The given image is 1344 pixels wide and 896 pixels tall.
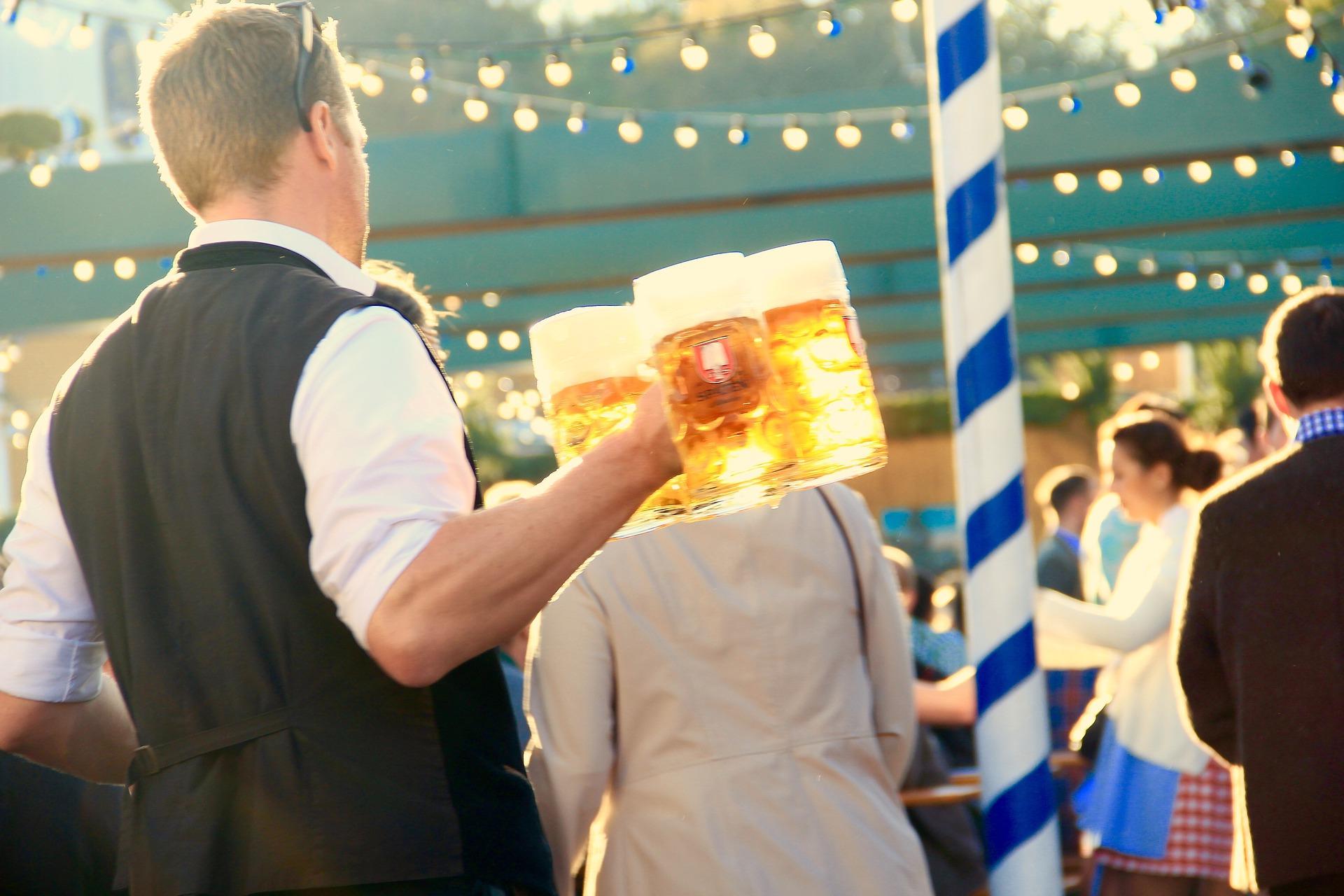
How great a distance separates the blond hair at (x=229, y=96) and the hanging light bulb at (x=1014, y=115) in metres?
4.76

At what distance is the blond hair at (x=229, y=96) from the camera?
1363 mm

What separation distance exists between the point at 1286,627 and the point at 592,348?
144 centimetres

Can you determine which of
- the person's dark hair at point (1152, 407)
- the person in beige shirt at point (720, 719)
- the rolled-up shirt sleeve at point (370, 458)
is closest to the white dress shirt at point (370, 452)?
the rolled-up shirt sleeve at point (370, 458)

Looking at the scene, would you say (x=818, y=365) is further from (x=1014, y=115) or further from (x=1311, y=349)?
(x=1014, y=115)

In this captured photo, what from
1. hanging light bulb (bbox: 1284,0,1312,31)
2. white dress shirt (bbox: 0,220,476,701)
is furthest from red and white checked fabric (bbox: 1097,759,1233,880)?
white dress shirt (bbox: 0,220,476,701)

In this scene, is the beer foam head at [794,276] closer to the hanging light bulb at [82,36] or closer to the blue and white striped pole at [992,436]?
the blue and white striped pole at [992,436]

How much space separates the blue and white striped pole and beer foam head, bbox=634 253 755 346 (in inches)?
24.7

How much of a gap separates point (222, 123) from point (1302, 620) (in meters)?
1.77

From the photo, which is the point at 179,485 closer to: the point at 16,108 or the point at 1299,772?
the point at 1299,772

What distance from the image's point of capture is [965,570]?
1.85m

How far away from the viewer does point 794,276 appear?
131cm

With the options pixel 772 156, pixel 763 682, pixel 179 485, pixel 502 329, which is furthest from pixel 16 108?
pixel 179 485

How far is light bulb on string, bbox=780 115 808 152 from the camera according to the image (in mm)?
6039

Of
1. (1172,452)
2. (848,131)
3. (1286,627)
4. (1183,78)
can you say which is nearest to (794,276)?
(1286,627)
